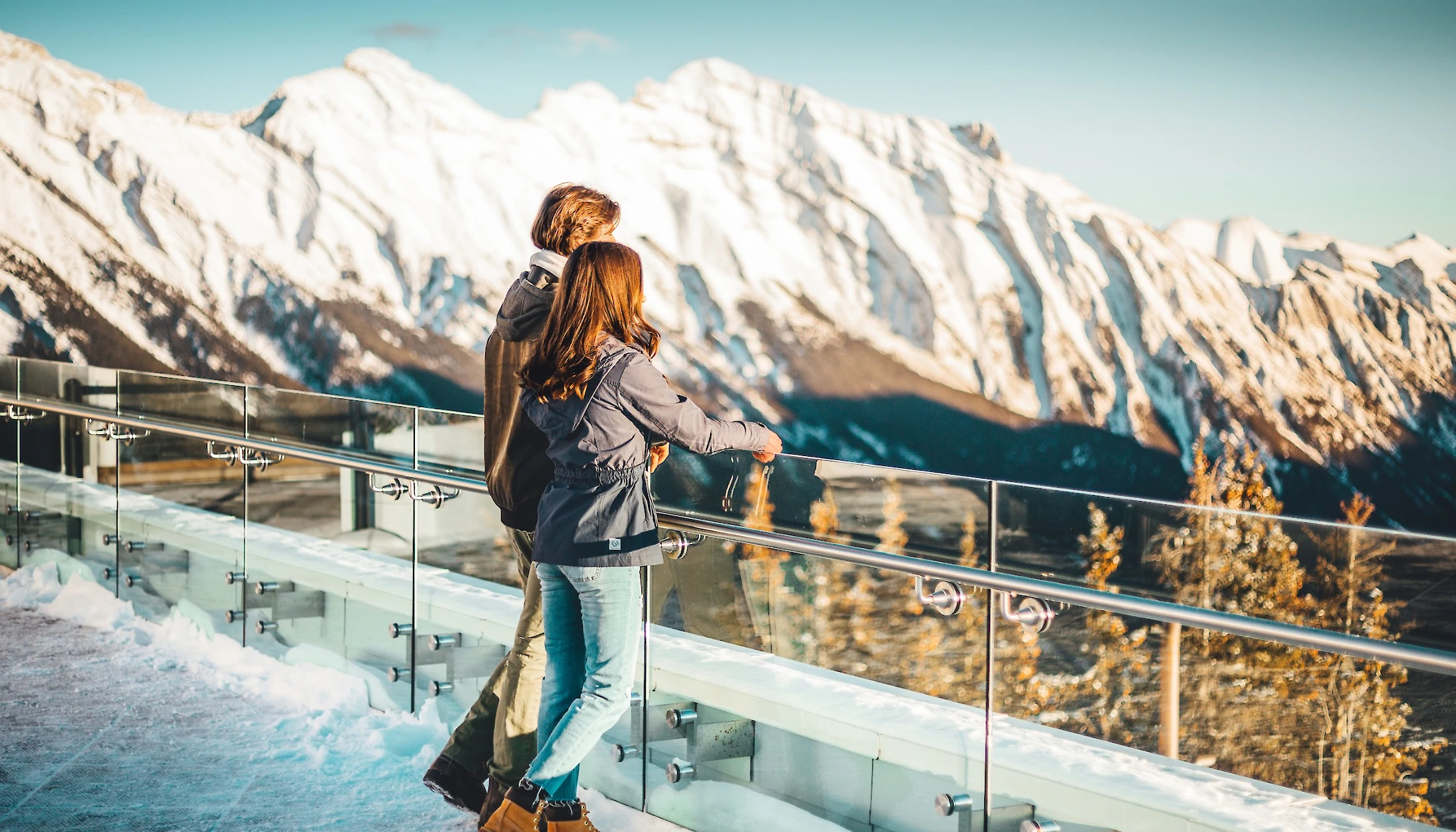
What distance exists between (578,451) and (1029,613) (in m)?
0.81

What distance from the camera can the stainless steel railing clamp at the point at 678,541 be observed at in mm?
2611

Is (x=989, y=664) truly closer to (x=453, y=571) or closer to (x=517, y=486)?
(x=517, y=486)

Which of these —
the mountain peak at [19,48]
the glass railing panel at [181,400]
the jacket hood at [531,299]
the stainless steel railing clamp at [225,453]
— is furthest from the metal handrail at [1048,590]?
the mountain peak at [19,48]

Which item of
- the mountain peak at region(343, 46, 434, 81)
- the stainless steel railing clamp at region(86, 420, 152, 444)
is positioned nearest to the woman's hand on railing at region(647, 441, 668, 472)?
the stainless steel railing clamp at region(86, 420, 152, 444)

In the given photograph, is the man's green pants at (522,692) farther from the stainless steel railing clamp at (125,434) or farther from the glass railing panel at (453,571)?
the stainless steel railing clamp at (125,434)

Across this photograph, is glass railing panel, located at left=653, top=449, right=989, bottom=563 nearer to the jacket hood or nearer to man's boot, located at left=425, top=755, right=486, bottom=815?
the jacket hood

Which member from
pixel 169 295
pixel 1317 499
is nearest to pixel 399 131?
pixel 169 295

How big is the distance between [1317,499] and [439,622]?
6034 cm

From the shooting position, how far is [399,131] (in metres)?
50.5

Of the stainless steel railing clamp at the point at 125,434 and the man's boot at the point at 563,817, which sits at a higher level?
the stainless steel railing clamp at the point at 125,434

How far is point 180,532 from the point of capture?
173 inches


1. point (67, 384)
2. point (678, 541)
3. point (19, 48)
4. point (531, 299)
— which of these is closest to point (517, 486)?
point (531, 299)

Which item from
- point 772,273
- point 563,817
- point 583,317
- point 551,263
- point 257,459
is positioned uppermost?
point 772,273

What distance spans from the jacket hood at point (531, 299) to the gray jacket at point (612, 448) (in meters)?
0.13
